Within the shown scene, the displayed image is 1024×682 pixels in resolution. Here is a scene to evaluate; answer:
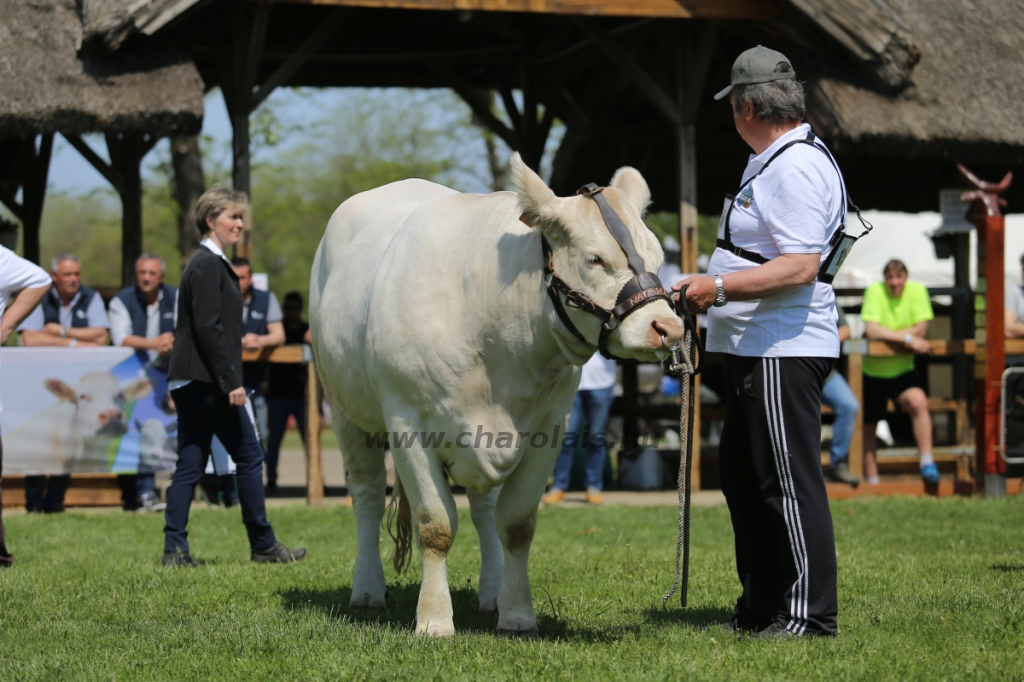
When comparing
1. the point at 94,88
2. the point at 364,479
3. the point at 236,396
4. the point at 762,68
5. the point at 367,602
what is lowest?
the point at 367,602

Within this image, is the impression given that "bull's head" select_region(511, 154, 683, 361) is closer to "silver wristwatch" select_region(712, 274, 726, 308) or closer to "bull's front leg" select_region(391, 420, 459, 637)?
"silver wristwatch" select_region(712, 274, 726, 308)

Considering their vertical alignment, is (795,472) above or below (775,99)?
below

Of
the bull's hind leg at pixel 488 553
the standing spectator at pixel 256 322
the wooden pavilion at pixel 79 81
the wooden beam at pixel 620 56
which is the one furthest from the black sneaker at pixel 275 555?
the wooden beam at pixel 620 56

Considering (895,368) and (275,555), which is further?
(895,368)

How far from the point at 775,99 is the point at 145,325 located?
23.4 ft

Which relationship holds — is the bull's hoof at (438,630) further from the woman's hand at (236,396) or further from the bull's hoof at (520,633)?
the woman's hand at (236,396)

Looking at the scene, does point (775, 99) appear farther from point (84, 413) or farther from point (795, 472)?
point (84, 413)

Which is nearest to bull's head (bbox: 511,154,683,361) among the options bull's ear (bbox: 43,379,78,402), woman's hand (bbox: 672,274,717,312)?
woman's hand (bbox: 672,274,717,312)

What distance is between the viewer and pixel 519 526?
15.4ft

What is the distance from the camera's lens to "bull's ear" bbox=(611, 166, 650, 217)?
4270mm

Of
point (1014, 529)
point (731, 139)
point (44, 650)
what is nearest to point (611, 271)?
point (44, 650)

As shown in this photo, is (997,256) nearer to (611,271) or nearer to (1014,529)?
(1014,529)

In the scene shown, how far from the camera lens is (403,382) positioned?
180 inches

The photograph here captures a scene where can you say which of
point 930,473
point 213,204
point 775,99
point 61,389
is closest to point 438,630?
point 775,99
